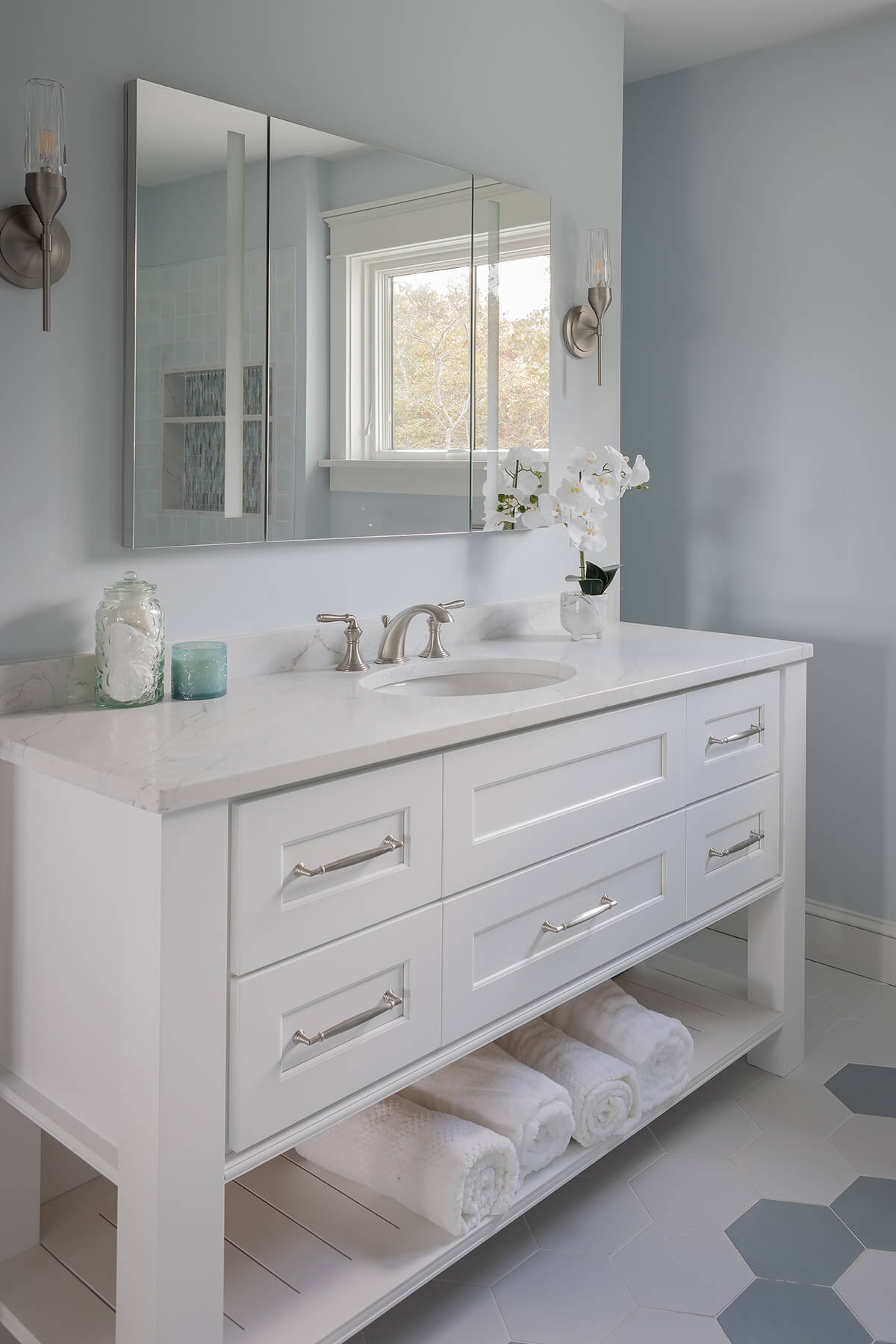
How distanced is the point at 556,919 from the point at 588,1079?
32 cm

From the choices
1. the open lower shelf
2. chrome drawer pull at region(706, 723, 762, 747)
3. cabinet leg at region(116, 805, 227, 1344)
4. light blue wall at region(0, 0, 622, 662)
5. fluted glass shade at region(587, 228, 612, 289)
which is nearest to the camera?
cabinet leg at region(116, 805, 227, 1344)

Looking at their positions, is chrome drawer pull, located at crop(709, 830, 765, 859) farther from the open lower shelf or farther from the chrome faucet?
the chrome faucet

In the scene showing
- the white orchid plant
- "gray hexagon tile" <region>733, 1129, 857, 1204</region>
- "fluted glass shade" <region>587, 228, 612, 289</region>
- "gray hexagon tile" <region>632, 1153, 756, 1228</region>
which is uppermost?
"fluted glass shade" <region>587, 228, 612, 289</region>

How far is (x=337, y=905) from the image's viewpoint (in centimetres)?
138

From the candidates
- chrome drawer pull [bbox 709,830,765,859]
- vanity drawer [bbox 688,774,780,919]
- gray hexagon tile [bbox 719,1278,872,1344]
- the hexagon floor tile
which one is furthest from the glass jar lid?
the hexagon floor tile

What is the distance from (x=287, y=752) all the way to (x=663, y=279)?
2288 millimetres

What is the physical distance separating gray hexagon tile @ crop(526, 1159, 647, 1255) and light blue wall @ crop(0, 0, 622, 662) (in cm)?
114

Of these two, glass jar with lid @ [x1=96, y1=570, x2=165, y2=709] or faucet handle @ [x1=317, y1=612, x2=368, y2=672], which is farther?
faucet handle @ [x1=317, y1=612, x2=368, y2=672]

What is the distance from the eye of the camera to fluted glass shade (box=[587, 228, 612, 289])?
7.97ft

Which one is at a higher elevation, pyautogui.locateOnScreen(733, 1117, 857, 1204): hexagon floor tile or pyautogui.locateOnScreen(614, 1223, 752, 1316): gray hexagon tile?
A: pyautogui.locateOnScreen(733, 1117, 857, 1204): hexagon floor tile

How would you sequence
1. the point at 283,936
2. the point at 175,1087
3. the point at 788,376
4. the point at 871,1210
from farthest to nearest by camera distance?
the point at 788,376, the point at 871,1210, the point at 283,936, the point at 175,1087

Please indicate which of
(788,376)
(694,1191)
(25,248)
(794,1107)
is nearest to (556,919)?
(694,1191)

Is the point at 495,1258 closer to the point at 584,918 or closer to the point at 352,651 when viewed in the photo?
the point at 584,918

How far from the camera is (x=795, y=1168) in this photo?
2.02 metres
